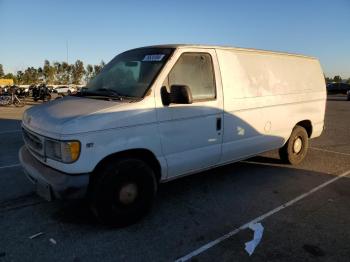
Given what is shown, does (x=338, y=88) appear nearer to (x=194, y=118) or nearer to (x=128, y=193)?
(x=194, y=118)

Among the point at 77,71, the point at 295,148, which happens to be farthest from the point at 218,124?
the point at 77,71

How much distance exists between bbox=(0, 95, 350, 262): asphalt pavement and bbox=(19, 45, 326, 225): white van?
414 millimetres

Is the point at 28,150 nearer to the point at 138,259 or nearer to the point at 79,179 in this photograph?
the point at 79,179

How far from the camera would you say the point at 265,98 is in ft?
19.7

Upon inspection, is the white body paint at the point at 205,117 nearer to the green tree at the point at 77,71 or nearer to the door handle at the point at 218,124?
the door handle at the point at 218,124

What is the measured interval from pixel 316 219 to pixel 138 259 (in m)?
2.33

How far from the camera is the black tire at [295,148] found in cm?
695

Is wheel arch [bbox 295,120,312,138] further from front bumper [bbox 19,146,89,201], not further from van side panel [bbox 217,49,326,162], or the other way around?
front bumper [bbox 19,146,89,201]

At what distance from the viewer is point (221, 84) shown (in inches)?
205

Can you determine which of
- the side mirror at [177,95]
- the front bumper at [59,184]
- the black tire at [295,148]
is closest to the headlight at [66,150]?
the front bumper at [59,184]

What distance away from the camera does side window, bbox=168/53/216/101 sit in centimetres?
473

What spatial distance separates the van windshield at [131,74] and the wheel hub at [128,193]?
41.9 inches

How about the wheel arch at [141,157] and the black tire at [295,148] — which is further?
the black tire at [295,148]

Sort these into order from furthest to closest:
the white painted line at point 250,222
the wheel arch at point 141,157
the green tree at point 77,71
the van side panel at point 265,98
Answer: the green tree at point 77,71 < the van side panel at point 265,98 < the wheel arch at point 141,157 < the white painted line at point 250,222
